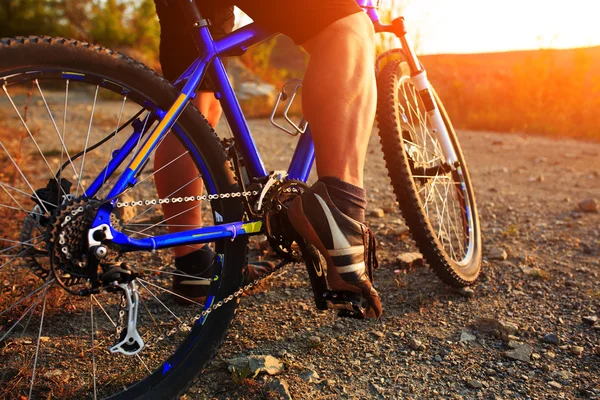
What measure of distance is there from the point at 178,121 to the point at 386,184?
2.86 meters

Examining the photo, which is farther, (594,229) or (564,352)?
(594,229)

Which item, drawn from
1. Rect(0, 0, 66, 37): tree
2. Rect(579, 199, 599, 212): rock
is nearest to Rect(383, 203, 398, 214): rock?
Rect(579, 199, 599, 212): rock

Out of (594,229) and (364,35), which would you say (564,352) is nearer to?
(364,35)

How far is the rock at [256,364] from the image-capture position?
1762 mm

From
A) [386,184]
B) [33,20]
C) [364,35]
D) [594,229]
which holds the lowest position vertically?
[594,229]

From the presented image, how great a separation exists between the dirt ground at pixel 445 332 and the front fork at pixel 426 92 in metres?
0.65

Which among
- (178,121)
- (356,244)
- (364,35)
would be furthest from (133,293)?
(364,35)

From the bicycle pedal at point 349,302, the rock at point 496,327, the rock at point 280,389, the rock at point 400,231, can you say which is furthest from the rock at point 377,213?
the rock at point 280,389

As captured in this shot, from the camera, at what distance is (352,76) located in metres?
1.69

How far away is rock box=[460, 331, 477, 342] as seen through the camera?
2.06 meters

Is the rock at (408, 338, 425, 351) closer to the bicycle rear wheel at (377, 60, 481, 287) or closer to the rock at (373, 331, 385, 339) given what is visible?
the rock at (373, 331, 385, 339)

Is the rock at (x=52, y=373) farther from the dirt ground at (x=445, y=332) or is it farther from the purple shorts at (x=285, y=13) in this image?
the purple shorts at (x=285, y=13)

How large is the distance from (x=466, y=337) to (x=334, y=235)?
0.82 m

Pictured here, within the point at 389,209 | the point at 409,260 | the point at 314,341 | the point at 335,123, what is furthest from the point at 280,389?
the point at 389,209
